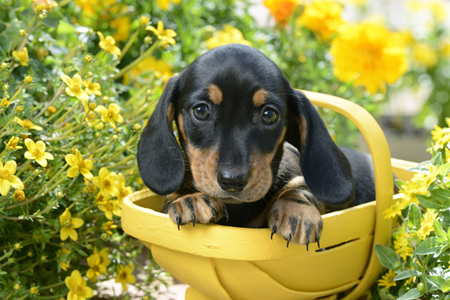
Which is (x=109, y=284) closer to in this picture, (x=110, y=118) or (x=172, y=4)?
(x=110, y=118)

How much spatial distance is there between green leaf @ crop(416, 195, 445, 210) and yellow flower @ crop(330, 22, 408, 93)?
1695 mm

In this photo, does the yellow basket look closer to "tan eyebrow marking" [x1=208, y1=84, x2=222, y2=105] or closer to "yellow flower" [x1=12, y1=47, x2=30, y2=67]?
"tan eyebrow marking" [x1=208, y1=84, x2=222, y2=105]

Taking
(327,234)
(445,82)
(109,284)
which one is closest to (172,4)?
(109,284)

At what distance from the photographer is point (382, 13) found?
19.7 feet

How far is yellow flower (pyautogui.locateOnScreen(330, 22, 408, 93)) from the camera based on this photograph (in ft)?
11.3

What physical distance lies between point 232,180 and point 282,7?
229 cm

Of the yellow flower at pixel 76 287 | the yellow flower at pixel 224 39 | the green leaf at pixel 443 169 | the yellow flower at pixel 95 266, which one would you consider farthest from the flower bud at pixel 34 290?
the yellow flower at pixel 224 39

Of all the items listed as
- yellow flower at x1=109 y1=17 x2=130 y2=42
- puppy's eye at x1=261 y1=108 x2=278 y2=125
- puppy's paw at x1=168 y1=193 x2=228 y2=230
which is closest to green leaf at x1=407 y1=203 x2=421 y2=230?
puppy's eye at x1=261 y1=108 x2=278 y2=125

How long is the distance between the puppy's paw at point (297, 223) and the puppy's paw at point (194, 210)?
23cm

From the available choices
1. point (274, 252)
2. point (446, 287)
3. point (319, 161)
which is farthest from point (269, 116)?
point (446, 287)

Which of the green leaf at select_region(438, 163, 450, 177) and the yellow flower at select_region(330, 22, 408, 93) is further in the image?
the yellow flower at select_region(330, 22, 408, 93)

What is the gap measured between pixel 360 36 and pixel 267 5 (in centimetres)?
75

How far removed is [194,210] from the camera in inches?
71.7

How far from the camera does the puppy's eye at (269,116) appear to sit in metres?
2.06
